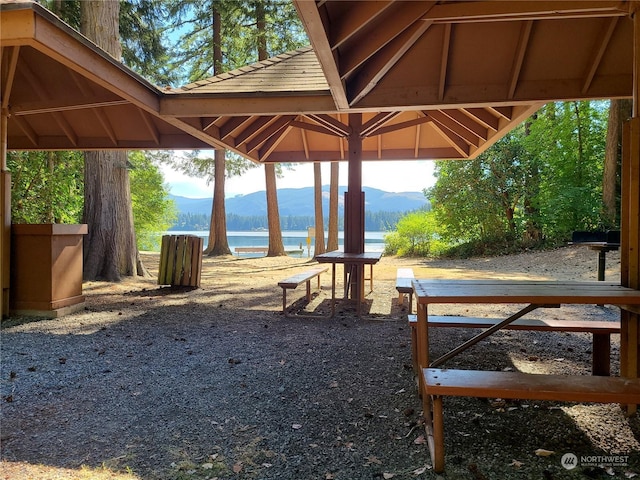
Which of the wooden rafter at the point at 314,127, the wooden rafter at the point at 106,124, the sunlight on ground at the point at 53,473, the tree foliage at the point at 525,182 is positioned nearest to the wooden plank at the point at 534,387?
the sunlight on ground at the point at 53,473

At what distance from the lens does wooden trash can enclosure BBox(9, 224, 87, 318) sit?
587cm

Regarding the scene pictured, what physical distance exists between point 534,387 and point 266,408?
1.83 meters

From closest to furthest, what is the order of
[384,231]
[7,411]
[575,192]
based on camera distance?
[7,411] → [575,192] → [384,231]

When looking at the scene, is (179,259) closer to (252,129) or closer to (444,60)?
(252,129)

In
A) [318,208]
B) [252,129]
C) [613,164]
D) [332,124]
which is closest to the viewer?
[332,124]

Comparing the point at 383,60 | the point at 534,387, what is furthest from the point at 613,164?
the point at 534,387

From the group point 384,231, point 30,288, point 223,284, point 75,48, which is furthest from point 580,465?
point 384,231

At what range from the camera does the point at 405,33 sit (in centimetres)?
494

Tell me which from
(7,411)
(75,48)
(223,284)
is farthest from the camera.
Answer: (223,284)

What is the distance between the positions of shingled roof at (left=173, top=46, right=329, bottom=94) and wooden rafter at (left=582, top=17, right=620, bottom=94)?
3.30m

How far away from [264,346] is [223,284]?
514 cm

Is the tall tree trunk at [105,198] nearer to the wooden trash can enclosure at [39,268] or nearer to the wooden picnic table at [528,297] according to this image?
the wooden trash can enclosure at [39,268]

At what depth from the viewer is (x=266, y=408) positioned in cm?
316

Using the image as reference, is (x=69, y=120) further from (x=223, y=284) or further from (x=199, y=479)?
(x=199, y=479)
